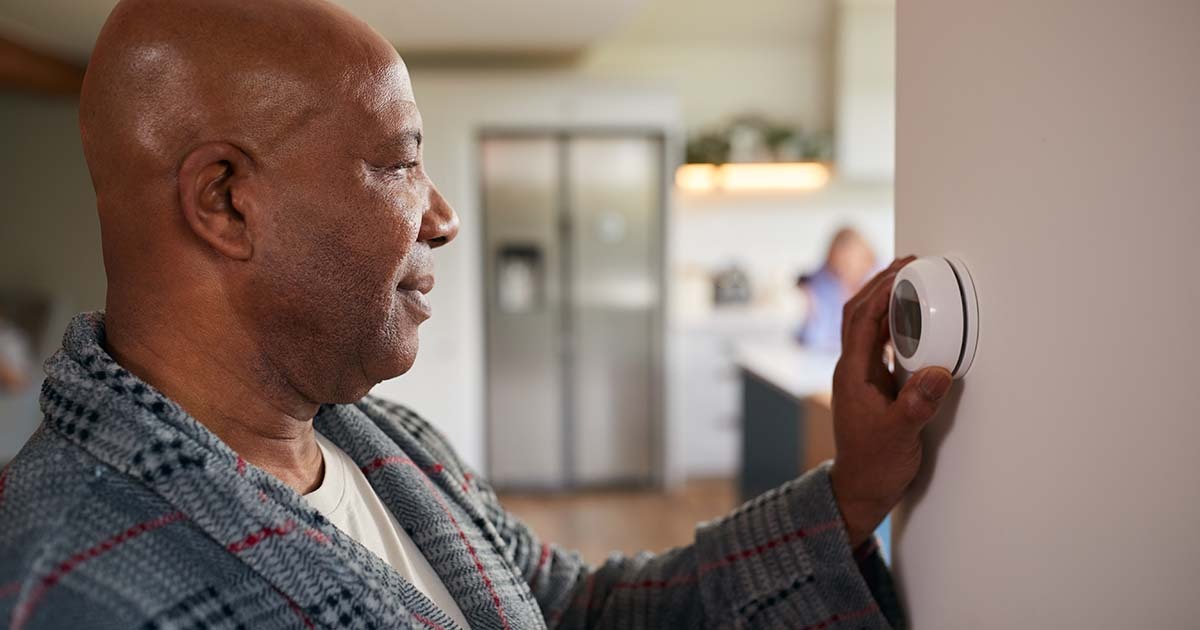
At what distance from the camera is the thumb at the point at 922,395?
77 centimetres

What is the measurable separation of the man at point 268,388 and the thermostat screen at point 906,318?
0.12 feet

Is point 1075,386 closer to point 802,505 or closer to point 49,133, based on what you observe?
point 802,505

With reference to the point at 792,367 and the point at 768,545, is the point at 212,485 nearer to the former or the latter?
the point at 768,545

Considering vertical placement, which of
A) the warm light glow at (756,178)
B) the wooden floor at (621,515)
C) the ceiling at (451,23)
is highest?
the ceiling at (451,23)

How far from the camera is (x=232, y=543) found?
24.3 inches

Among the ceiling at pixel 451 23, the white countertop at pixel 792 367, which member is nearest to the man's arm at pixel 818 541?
the white countertop at pixel 792 367

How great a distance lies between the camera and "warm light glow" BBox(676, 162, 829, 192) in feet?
16.9

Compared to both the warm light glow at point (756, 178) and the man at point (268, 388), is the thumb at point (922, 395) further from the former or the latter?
the warm light glow at point (756, 178)

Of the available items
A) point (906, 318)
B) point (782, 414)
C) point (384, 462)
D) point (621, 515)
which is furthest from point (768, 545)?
point (621, 515)

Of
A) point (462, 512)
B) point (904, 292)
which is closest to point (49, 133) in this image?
point (462, 512)

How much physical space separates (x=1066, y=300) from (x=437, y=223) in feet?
1.60

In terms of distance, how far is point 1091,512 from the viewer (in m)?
0.60

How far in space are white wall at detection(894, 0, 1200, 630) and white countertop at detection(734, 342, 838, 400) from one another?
1687 millimetres

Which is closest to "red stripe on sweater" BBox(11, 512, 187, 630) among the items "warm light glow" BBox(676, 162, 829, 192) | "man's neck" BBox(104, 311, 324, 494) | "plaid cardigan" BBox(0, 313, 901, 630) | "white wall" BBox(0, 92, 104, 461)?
"plaid cardigan" BBox(0, 313, 901, 630)
